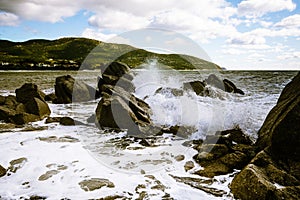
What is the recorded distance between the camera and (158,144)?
784cm

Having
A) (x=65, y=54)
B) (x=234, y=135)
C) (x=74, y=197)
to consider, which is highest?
(x=65, y=54)

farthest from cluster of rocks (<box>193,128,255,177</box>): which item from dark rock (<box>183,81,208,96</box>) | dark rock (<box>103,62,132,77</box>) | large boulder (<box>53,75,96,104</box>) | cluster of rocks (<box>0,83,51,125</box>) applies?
dark rock (<box>103,62,132,77</box>)

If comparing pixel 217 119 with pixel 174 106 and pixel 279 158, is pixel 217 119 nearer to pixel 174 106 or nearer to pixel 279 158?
pixel 174 106

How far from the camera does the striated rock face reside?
448 cm

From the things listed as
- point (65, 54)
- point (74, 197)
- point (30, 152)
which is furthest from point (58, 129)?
point (65, 54)

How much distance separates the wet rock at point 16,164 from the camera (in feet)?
18.8

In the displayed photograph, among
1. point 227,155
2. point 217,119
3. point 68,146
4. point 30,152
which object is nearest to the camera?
point 227,155

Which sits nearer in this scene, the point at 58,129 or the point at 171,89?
the point at 58,129

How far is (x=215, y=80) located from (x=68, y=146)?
18.4 metres

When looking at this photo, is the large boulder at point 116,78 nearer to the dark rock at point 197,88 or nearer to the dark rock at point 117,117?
the dark rock at point 197,88

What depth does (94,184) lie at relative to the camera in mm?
5125

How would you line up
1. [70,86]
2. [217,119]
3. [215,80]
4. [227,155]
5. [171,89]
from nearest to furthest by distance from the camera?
[227,155], [217,119], [171,89], [70,86], [215,80]

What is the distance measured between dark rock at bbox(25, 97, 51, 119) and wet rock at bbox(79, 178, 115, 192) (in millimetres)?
6818

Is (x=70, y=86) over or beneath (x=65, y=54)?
beneath
